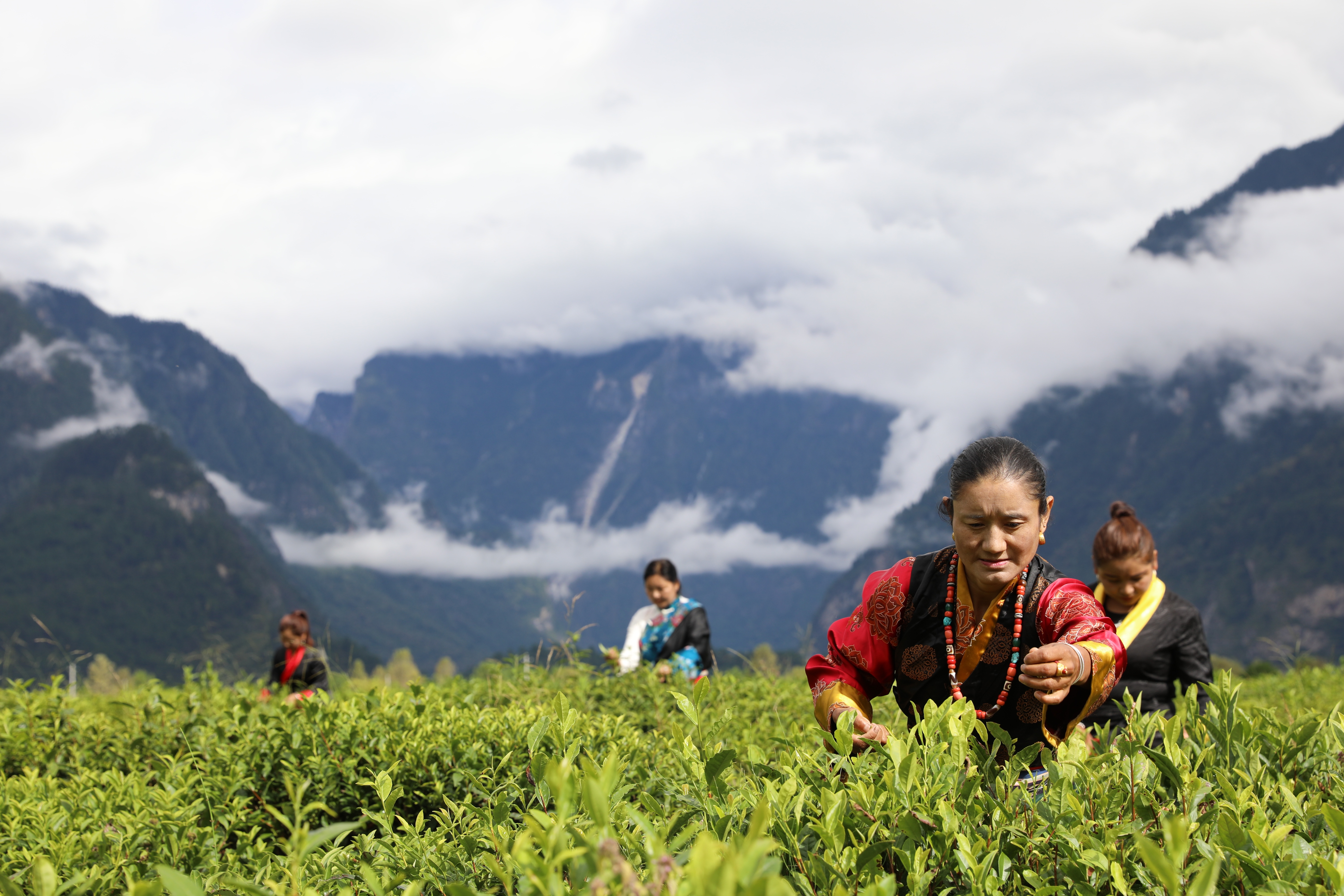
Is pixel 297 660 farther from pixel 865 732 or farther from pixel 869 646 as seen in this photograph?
pixel 865 732

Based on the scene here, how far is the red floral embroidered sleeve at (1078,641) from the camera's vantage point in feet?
9.51

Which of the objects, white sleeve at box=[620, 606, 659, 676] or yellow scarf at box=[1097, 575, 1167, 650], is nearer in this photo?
yellow scarf at box=[1097, 575, 1167, 650]

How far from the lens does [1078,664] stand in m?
2.80

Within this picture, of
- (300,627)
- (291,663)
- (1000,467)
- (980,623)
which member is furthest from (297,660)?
(1000,467)

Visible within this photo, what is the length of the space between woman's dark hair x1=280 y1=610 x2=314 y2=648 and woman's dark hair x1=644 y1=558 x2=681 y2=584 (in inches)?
120

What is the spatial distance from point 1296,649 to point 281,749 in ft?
27.5

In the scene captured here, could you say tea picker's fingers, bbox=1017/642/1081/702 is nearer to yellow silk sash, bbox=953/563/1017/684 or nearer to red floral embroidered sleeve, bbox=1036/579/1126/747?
red floral embroidered sleeve, bbox=1036/579/1126/747

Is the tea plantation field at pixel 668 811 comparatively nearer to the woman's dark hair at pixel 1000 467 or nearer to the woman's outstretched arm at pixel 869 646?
the woman's outstretched arm at pixel 869 646

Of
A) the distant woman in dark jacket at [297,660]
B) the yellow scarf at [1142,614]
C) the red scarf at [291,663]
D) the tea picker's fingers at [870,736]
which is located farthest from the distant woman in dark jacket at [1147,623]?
the red scarf at [291,663]

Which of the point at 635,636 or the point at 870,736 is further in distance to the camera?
the point at 635,636

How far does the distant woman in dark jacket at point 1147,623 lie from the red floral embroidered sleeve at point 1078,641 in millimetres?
1964

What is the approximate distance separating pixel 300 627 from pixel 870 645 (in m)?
6.53

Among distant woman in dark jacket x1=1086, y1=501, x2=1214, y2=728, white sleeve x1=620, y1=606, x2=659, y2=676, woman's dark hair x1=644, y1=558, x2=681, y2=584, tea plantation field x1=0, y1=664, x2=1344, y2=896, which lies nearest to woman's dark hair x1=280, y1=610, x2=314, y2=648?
white sleeve x1=620, y1=606, x2=659, y2=676

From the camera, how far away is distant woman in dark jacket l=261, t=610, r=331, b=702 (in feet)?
25.4
